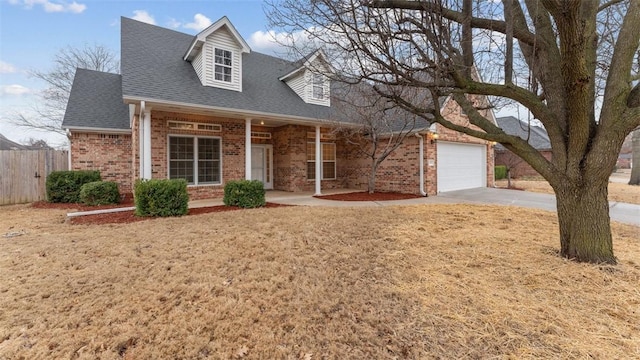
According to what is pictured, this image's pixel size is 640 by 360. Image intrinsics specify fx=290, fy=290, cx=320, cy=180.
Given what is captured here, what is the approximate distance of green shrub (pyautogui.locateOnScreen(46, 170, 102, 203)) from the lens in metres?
9.96

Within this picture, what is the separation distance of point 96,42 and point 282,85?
59.5ft

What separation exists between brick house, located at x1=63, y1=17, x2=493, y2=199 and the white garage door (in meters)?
0.05

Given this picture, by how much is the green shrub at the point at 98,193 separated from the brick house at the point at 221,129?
104 cm

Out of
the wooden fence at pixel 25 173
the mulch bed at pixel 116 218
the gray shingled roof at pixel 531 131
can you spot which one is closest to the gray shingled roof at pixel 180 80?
the mulch bed at pixel 116 218

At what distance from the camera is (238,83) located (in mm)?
11305

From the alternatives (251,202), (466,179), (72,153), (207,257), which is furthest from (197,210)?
(466,179)

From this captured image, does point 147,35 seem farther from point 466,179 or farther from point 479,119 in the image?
point 466,179

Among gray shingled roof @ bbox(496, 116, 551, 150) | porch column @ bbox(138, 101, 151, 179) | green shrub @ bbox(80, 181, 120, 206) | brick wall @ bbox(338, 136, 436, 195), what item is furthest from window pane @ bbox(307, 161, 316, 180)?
gray shingled roof @ bbox(496, 116, 551, 150)

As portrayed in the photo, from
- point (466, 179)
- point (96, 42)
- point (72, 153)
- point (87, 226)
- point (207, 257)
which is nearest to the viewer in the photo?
point (207, 257)

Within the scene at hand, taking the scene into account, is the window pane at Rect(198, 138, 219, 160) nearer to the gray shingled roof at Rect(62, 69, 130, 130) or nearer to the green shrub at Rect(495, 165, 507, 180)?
the gray shingled roof at Rect(62, 69, 130, 130)

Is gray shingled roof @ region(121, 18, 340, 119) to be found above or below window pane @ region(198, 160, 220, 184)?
above

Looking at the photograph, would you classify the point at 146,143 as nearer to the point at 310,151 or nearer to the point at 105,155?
the point at 105,155

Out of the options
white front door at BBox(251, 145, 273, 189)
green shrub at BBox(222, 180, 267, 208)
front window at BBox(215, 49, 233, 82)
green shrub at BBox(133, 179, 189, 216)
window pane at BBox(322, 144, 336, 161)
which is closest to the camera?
green shrub at BBox(133, 179, 189, 216)

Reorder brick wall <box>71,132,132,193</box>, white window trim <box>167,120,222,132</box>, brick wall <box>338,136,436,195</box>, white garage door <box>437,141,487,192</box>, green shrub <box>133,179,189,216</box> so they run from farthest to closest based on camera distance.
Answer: white garage door <box>437,141,487,192</box> → brick wall <box>338,136,436,195</box> → brick wall <box>71,132,132,193</box> → white window trim <box>167,120,222,132</box> → green shrub <box>133,179,189,216</box>
